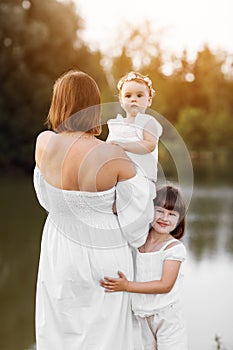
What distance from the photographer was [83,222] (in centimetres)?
215

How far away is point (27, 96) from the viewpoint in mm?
15125

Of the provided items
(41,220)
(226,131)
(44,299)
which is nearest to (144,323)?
(44,299)

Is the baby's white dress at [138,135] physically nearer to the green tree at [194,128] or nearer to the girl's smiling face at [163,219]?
the girl's smiling face at [163,219]

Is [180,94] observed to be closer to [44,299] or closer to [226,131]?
[226,131]

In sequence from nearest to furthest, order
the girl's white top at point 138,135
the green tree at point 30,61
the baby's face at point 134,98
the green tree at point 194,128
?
the girl's white top at point 138,135
the baby's face at point 134,98
the green tree at point 30,61
the green tree at point 194,128

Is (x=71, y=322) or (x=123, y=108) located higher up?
(x=123, y=108)

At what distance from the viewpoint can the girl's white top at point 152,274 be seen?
2.20 m

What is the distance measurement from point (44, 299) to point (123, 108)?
23.9 inches

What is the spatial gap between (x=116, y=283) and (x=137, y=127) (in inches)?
17.7

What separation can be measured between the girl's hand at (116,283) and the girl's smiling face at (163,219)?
0.60ft

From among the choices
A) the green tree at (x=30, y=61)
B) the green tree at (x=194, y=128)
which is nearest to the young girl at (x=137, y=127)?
the green tree at (x=30, y=61)

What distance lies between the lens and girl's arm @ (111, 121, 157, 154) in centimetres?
214

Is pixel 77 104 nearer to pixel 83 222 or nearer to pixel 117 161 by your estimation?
pixel 117 161

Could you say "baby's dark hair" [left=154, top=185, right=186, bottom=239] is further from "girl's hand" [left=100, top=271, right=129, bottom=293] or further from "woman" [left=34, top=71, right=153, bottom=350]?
"girl's hand" [left=100, top=271, right=129, bottom=293]
